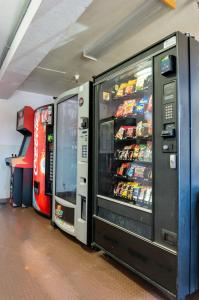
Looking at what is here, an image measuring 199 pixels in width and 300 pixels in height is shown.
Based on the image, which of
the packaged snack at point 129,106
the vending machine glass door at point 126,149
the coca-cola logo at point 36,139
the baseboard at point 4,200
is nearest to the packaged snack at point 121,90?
the vending machine glass door at point 126,149

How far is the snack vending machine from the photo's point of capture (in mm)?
1610

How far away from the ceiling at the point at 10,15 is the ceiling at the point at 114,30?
59cm

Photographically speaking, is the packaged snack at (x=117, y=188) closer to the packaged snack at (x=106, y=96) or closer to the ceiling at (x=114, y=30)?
the packaged snack at (x=106, y=96)

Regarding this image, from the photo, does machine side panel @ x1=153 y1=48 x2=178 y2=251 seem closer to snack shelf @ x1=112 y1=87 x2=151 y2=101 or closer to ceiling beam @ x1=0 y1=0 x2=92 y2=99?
snack shelf @ x1=112 y1=87 x2=151 y2=101

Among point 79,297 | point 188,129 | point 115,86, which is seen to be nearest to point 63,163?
point 115,86

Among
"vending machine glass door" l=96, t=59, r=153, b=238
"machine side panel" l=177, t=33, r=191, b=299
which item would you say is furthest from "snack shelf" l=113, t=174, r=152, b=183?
"machine side panel" l=177, t=33, r=191, b=299

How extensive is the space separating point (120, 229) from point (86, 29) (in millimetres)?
2314

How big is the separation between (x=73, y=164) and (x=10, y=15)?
195 centimetres

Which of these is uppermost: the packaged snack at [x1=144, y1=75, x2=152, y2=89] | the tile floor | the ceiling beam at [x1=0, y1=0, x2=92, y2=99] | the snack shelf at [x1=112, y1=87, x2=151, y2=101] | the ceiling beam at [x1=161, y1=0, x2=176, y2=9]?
the ceiling beam at [x1=161, y1=0, x2=176, y2=9]

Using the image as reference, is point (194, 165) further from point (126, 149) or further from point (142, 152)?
point (126, 149)

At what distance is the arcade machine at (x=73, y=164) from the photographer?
2639mm

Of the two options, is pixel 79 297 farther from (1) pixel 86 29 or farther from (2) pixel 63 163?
(1) pixel 86 29

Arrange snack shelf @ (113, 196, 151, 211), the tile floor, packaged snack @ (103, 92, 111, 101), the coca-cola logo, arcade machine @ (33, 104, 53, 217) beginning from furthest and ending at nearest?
the coca-cola logo
arcade machine @ (33, 104, 53, 217)
packaged snack @ (103, 92, 111, 101)
snack shelf @ (113, 196, 151, 211)
the tile floor

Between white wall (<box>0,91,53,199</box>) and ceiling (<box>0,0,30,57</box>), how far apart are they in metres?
2.43
